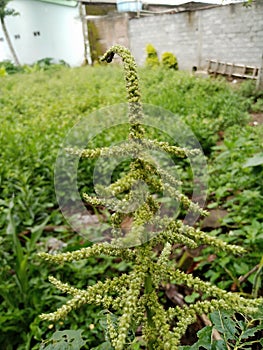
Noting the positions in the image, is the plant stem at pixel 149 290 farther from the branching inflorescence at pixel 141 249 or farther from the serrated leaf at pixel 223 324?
the serrated leaf at pixel 223 324

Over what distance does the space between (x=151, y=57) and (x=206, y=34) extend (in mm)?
1894

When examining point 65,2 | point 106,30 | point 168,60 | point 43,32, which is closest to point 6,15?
point 43,32

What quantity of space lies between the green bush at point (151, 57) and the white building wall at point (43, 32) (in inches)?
224

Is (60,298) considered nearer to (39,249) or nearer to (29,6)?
(39,249)

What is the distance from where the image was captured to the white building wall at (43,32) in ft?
39.8

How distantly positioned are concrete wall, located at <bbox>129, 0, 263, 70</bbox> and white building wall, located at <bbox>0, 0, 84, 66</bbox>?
5.67 m

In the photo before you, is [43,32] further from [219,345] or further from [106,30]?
[219,345]

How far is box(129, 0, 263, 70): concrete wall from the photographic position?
2791mm

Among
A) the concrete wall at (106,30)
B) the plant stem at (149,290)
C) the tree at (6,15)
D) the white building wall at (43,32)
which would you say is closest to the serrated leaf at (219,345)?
the plant stem at (149,290)

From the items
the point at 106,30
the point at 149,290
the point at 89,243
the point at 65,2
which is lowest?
the point at 89,243

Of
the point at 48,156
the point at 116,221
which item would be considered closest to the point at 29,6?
the point at 48,156

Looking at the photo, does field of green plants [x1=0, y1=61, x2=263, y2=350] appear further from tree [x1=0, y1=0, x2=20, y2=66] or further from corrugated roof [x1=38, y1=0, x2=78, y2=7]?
tree [x1=0, y1=0, x2=20, y2=66]

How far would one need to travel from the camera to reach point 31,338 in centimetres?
143

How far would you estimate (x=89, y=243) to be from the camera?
1.73 meters
